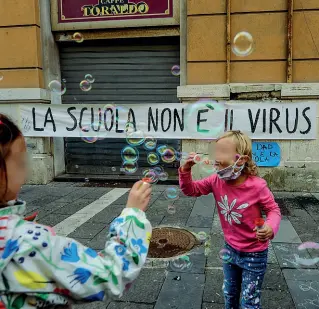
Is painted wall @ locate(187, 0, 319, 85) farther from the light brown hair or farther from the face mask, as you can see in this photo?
the light brown hair

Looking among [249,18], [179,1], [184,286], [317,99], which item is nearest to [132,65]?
[179,1]

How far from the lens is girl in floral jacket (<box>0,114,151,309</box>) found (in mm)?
939

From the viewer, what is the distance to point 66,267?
3.24ft

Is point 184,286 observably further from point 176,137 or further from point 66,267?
point 176,137

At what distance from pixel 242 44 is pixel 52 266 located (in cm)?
581

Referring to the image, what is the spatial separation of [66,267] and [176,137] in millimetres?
6120

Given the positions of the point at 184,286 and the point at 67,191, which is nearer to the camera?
the point at 184,286

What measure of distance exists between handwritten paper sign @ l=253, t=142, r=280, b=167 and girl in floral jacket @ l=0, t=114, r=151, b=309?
19.8 feet

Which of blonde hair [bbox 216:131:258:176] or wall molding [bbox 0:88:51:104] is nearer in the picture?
blonde hair [bbox 216:131:258:176]

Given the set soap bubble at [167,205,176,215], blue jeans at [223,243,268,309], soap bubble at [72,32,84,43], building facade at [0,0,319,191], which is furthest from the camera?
soap bubble at [72,32,84,43]

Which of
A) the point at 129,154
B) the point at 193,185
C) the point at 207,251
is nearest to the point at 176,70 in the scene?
the point at 129,154

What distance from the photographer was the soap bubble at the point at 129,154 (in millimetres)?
8023

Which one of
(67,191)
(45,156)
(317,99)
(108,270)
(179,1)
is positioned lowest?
(67,191)

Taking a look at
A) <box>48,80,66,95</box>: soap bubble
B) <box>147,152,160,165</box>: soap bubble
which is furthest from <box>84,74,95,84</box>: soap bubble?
<box>147,152,160,165</box>: soap bubble
